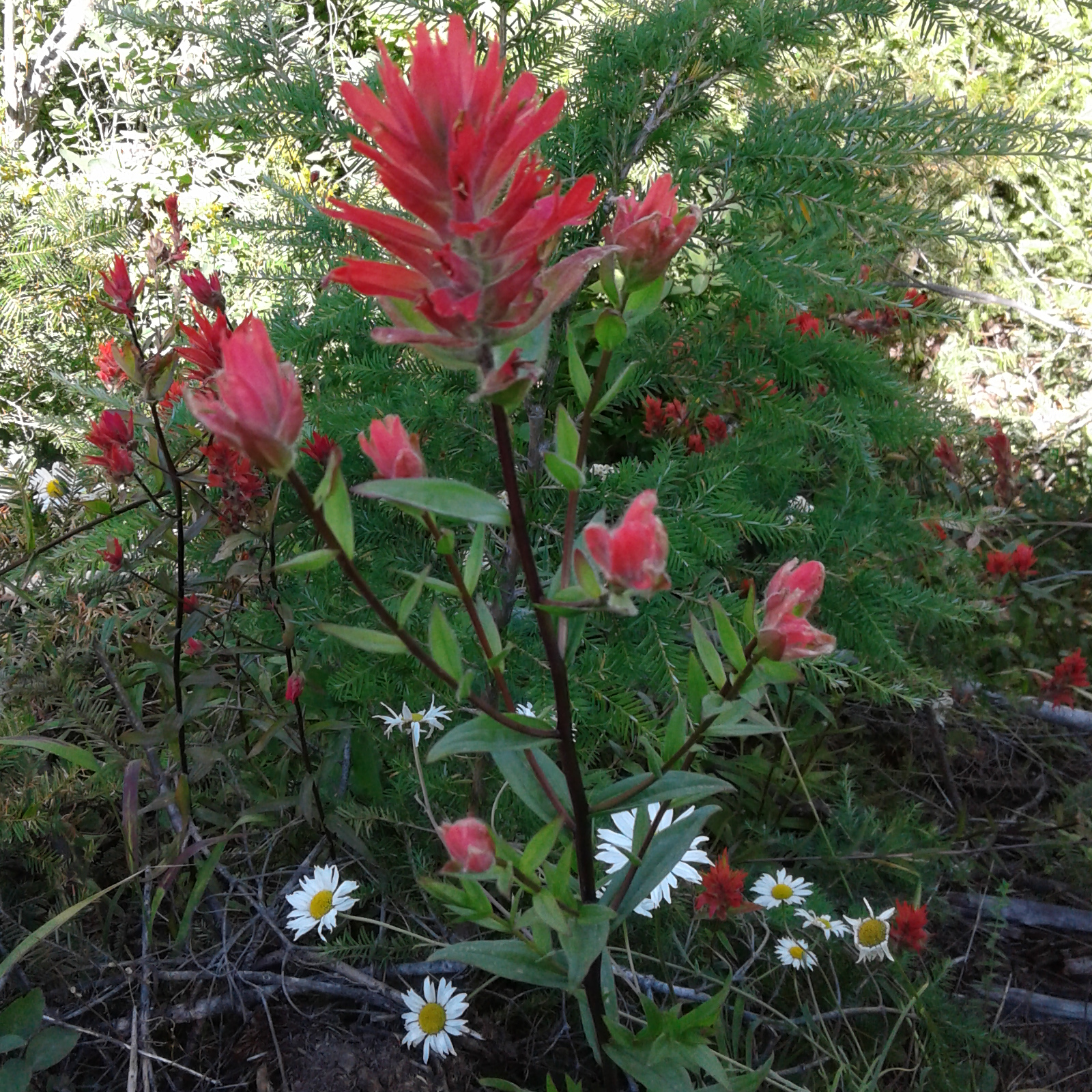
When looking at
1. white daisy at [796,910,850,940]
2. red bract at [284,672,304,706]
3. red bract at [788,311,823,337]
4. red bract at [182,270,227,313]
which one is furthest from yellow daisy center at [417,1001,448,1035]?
red bract at [788,311,823,337]

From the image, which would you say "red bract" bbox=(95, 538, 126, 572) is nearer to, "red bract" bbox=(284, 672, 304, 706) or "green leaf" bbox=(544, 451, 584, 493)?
"red bract" bbox=(284, 672, 304, 706)

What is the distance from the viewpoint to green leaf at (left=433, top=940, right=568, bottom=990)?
2.36ft

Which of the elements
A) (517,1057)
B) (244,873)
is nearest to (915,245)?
(517,1057)

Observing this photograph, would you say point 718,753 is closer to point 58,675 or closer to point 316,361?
point 316,361

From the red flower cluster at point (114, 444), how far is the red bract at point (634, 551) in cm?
80

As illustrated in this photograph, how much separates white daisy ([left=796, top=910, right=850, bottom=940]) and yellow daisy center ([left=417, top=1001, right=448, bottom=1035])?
47cm

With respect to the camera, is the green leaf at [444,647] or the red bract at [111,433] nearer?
the green leaf at [444,647]

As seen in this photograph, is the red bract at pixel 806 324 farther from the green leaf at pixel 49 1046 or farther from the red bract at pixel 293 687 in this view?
the green leaf at pixel 49 1046

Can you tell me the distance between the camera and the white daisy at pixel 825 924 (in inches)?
42.4

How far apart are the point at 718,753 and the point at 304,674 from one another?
32.4 inches

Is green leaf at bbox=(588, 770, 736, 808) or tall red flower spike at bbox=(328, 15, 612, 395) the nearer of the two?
tall red flower spike at bbox=(328, 15, 612, 395)

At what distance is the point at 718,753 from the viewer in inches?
63.1

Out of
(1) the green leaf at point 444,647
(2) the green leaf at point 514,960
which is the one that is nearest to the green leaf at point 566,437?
(1) the green leaf at point 444,647

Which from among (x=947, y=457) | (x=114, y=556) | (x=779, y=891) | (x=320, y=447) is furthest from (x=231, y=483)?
(x=947, y=457)
